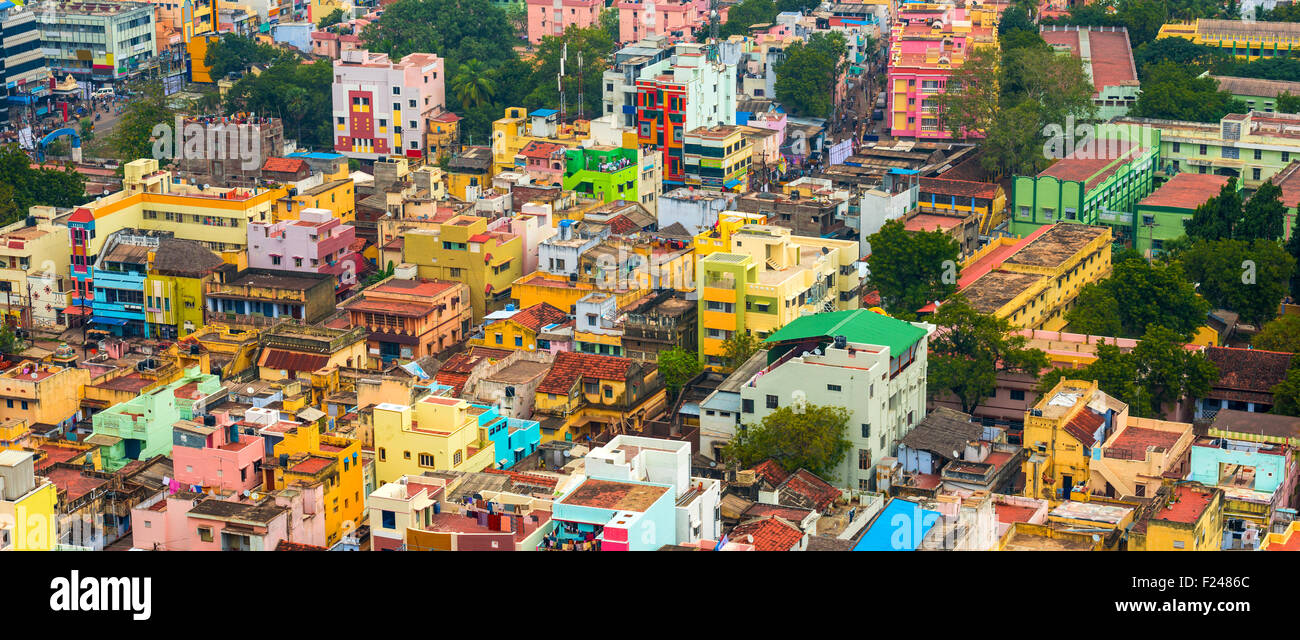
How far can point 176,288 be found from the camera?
58.2 meters

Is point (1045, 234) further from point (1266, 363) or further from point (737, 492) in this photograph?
point (737, 492)

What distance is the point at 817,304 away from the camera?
54.1 metres

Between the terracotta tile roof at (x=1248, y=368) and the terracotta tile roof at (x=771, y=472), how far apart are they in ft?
48.1

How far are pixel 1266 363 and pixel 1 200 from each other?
43.9m

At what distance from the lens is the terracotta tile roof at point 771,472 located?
41812mm

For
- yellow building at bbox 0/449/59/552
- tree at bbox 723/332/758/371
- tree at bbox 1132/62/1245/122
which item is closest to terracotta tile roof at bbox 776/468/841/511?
tree at bbox 723/332/758/371

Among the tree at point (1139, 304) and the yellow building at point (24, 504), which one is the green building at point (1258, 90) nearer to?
the tree at point (1139, 304)

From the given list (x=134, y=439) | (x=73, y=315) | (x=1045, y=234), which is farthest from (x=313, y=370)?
(x=1045, y=234)

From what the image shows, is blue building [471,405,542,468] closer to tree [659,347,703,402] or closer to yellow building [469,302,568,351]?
tree [659,347,703,402]

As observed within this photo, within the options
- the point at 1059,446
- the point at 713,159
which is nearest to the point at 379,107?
the point at 713,159

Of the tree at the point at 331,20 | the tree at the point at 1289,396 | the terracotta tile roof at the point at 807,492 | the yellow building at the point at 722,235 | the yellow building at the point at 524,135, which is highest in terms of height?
the tree at the point at 331,20

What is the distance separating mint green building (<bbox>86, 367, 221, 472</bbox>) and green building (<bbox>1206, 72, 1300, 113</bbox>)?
181ft

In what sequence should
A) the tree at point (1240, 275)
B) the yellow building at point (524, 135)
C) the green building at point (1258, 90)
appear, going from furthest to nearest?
1. the green building at point (1258, 90)
2. the yellow building at point (524, 135)
3. the tree at point (1240, 275)

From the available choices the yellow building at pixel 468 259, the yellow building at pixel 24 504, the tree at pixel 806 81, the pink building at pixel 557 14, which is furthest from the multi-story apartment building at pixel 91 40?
the yellow building at pixel 24 504
